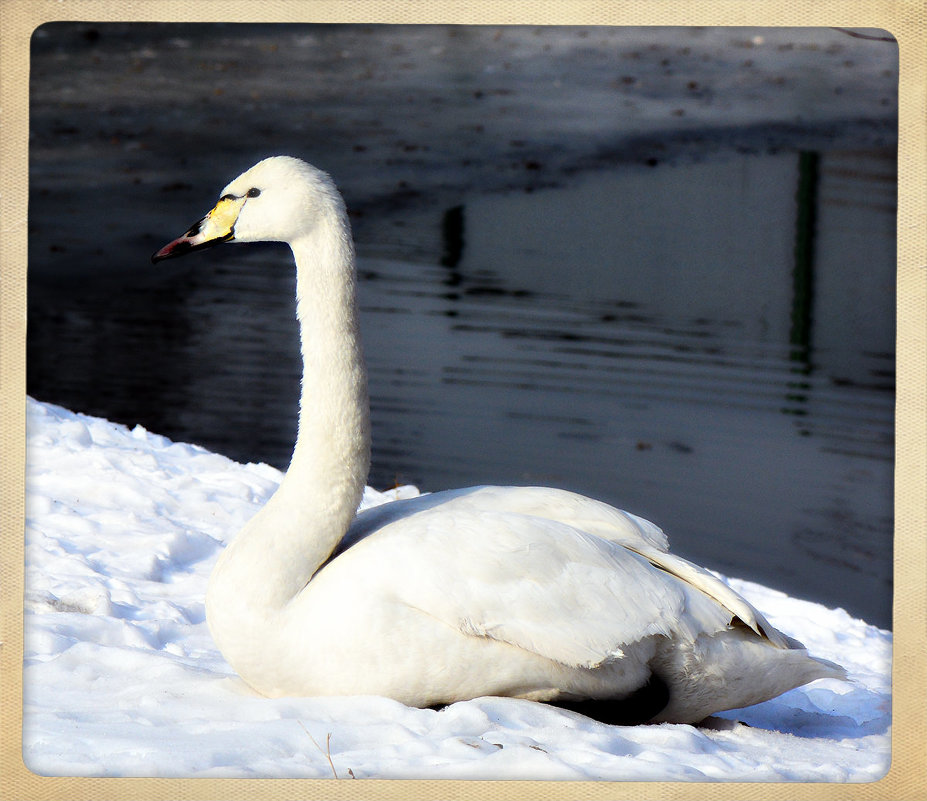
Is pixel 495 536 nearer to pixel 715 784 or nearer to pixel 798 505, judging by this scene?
pixel 715 784

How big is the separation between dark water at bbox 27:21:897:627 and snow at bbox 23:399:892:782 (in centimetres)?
51

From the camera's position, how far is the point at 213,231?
3.32 m

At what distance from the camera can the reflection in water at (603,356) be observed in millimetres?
4988

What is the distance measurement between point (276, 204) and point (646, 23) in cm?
115

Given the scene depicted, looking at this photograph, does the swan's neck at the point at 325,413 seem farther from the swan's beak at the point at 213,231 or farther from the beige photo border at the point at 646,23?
the beige photo border at the point at 646,23

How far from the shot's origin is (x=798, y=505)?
554 centimetres

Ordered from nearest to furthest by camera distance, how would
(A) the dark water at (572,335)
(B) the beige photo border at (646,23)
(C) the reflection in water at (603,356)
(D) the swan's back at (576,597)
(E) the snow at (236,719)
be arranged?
(E) the snow at (236,719) → (D) the swan's back at (576,597) → (B) the beige photo border at (646,23) → (A) the dark water at (572,335) → (C) the reflection in water at (603,356)

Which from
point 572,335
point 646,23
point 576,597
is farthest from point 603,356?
point 576,597

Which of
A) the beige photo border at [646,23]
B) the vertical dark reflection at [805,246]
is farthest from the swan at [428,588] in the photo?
the vertical dark reflection at [805,246]

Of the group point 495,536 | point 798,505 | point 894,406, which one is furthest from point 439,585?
point 798,505

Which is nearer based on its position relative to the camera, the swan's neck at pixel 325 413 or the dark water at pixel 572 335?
the swan's neck at pixel 325 413

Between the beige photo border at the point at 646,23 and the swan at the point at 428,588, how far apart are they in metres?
0.33

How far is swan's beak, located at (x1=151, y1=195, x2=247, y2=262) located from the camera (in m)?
3.30

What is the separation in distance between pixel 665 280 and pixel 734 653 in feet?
13.2
